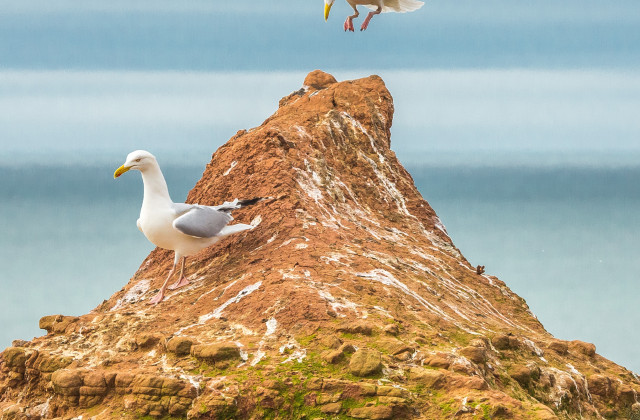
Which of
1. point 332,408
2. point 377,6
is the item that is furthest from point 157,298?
point 377,6

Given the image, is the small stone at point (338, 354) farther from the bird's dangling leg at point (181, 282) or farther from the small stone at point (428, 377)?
the bird's dangling leg at point (181, 282)

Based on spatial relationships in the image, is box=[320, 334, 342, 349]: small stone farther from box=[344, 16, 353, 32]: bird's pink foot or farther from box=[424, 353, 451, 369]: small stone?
box=[344, 16, 353, 32]: bird's pink foot

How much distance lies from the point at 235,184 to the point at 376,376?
26.2 ft

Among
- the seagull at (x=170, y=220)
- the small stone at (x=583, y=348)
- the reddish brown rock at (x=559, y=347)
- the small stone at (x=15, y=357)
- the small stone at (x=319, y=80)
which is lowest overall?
the small stone at (x=15, y=357)

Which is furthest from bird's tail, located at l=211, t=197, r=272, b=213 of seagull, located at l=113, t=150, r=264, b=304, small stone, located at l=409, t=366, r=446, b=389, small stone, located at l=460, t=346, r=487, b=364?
small stone, located at l=409, t=366, r=446, b=389

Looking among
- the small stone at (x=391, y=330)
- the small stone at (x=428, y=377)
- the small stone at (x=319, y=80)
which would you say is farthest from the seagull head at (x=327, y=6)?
the small stone at (x=428, y=377)

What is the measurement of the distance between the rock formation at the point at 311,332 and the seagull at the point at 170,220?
576mm

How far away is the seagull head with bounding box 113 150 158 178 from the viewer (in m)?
17.4

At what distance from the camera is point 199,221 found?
17.2 metres

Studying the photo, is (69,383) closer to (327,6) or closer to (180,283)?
(180,283)

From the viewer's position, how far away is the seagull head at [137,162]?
17438 millimetres

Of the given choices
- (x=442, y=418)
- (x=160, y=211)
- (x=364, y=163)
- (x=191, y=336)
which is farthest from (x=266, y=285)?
(x=364, y=163)

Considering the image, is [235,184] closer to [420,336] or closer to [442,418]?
[420,336]

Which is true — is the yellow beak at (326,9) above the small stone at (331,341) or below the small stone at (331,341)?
above
